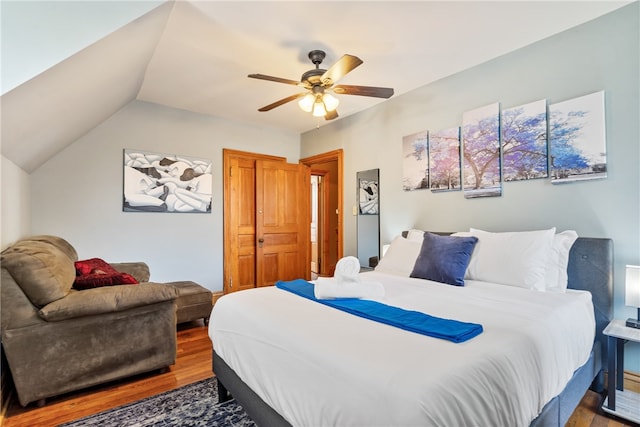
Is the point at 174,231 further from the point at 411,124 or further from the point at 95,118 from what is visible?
the point at 411,124

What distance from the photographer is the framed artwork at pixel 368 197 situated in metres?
3.97

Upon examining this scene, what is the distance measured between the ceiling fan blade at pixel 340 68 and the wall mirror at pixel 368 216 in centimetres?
171

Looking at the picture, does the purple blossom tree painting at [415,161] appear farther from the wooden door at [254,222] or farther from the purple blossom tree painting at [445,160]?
the wooden door at [254,222]

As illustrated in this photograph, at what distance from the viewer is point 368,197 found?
13.4 feet

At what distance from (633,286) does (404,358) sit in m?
1.88

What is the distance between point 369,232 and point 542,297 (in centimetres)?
233

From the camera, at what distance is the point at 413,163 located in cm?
348

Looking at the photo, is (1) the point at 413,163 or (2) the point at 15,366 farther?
(1) the point at 413,163

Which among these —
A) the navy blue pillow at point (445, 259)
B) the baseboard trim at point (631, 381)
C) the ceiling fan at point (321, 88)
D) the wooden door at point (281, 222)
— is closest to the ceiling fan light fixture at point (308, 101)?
the ceiling fan at point (321, 88)

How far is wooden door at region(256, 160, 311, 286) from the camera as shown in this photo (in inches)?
184

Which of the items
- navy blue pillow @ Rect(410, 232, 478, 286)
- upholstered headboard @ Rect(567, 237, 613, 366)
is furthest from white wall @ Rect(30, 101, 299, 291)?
upholstered headboard @ Rect(567, 237, 613, 366)

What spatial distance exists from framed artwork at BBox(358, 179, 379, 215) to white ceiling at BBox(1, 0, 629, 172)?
1273mm

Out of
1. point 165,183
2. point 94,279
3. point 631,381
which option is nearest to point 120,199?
point 165,183

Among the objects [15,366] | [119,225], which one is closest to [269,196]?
[119,225]
